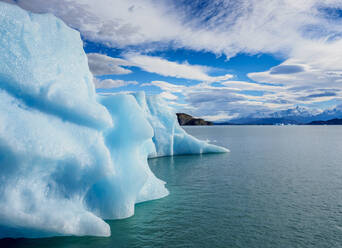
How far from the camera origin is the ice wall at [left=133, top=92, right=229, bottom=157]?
27.1 meters

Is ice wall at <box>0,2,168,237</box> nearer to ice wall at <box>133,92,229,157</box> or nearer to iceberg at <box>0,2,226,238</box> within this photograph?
iceberg at <box>0,2,226,238</box>

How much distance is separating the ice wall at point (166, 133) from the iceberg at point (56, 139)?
15.5 meters

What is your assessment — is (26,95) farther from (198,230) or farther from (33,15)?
(198,230)

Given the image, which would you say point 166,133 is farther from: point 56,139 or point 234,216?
point 56,139

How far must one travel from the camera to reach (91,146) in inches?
355

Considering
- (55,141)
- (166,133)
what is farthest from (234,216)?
(166,133)

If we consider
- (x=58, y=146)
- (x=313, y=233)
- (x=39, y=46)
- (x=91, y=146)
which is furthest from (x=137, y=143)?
(x=313, y=233)

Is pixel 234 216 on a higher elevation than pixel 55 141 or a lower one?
lower

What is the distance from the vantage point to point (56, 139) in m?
8.02

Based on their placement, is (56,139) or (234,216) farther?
(234,216)

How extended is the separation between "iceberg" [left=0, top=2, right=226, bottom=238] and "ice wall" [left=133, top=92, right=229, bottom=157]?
1546 centimetres

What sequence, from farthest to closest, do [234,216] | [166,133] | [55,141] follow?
1. [166,133]
2. [234,216]
3. [55,141]

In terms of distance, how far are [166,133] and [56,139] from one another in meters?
19.9

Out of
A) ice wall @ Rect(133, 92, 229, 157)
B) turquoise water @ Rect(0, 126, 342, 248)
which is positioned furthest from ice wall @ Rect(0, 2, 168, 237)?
ice wall @ Rect(133, 92, 229, 157)
